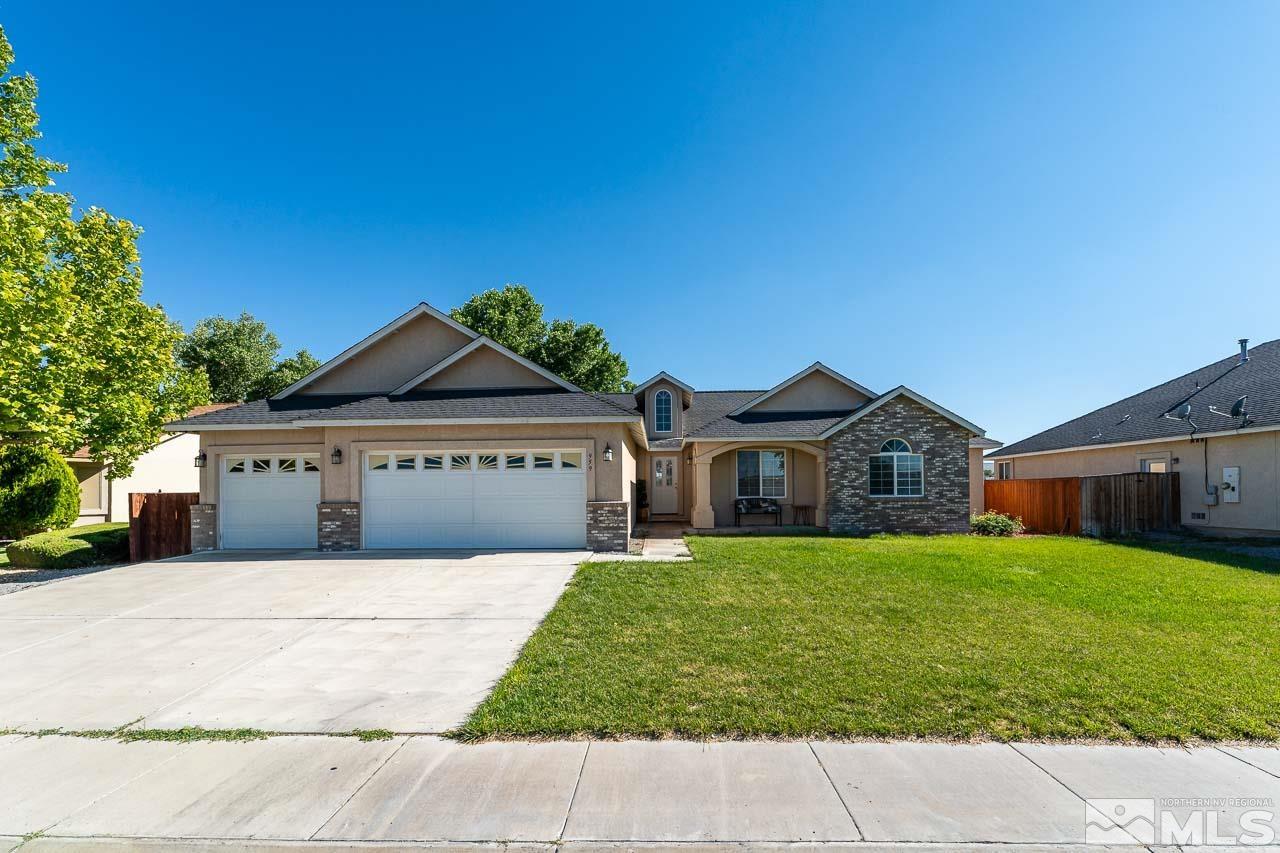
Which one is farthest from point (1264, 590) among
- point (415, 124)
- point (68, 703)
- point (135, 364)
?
point (135, 364)

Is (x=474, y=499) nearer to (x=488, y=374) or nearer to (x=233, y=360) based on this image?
(x=488, y=374)

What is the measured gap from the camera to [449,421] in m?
12.7

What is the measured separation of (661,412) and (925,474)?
9.03 metres

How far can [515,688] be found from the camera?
16.8 feet

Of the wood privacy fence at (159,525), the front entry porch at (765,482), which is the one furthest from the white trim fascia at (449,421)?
the front entry porch at (765,482)

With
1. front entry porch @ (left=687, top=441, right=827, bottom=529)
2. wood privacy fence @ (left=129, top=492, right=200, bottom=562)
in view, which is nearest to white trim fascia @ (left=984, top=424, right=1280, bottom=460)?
front entry porch @ (left=687, top=441, right=827, bottom=529)

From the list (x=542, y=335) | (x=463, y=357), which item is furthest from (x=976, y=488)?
(x=542, y=335)

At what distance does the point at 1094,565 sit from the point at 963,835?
33.8ft

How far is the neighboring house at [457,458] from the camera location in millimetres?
12930

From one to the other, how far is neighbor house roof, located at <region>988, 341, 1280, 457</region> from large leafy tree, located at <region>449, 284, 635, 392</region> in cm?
2196

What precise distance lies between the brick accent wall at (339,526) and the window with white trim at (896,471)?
1354 cm

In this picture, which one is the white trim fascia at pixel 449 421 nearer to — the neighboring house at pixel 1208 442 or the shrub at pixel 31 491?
the shrub at pixel 31 491

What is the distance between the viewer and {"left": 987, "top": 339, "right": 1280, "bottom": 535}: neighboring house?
14.9 metres

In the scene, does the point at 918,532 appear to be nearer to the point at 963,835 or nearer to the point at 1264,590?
the point at 1264,590
